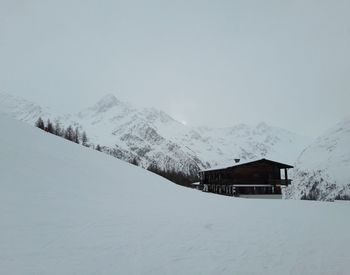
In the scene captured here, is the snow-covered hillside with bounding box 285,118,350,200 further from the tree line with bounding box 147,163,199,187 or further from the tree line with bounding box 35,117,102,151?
the tree line with bounding box 35,117,102,151

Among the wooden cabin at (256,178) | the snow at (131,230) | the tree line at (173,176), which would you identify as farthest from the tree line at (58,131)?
the wooden cabin at (256,178)

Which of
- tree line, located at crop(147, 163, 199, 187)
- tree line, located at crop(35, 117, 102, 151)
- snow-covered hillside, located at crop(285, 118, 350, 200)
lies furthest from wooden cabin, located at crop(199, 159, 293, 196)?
snow-covered hillside, located at crop(285, 118, 350, 200)

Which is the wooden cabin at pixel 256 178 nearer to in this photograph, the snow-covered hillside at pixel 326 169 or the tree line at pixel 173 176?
the tree line at pixel 173 176

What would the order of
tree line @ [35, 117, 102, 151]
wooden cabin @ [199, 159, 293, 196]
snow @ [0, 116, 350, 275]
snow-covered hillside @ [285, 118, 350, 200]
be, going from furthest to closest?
snow-covered hillside @ [285, 118, 350, 200] → tree line @ [35, 117, 102, 151] → wooden cabin @ [199, 159, 293, 196] → snow @ [0, 116, 350, 275]

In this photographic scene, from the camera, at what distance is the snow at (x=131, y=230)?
902 centimetres

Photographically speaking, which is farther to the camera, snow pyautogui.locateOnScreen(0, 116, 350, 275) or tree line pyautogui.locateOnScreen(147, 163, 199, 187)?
tree line pyautogui.locateOnScreen(147, 163, 199, 187)

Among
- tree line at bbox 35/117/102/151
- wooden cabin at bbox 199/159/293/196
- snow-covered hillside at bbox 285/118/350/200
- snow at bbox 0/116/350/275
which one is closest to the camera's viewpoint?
snow at bbox 0/116/350/275

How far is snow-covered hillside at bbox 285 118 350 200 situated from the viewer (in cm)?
10706

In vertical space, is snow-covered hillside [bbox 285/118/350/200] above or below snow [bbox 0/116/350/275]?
above

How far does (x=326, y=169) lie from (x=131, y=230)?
135m

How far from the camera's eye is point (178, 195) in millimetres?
21375

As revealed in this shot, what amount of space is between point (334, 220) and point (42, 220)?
16291 mm

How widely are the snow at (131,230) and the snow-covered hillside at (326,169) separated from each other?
94.5 metres

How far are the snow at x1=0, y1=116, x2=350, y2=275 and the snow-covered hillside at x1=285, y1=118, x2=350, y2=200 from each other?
94.5 m
